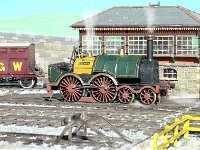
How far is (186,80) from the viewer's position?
21406mm

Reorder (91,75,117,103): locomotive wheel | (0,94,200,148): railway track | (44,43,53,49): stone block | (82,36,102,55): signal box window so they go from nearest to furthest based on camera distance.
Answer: (0,94,200,148): railway track, (91,75,117,103): locomotive wheel, (82,36,102,55): signal box window, (44,43,53,49): stone block

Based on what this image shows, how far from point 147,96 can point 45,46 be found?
17.1 m

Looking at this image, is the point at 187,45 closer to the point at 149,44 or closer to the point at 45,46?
the point at 149,44

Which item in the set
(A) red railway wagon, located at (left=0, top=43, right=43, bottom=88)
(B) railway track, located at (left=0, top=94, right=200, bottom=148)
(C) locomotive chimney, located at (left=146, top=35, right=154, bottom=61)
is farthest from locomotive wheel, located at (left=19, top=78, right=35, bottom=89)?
(C) locomotive chimney, located at (left=146, top=35, right=154, bottom=61)

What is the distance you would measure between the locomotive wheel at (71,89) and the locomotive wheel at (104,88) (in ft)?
2.50

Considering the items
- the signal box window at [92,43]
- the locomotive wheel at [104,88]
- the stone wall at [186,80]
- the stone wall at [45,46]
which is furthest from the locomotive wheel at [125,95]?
the stone wall at [45,46]

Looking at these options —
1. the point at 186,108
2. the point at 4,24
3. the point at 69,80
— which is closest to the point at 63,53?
the point at 69,80

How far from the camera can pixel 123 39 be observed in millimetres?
24125

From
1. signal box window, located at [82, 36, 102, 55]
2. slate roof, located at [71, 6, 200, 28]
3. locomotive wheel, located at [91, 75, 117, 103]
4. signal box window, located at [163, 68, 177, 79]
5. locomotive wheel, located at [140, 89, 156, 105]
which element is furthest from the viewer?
signal box window, located at [82, 36, 102, 55]

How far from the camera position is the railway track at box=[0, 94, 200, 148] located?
1129 cm

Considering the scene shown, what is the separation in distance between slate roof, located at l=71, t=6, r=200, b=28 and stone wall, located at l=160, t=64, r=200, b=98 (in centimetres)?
279

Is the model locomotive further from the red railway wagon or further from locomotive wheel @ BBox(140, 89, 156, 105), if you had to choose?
the red railway wagon

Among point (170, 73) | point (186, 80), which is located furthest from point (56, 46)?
point (186, 80)

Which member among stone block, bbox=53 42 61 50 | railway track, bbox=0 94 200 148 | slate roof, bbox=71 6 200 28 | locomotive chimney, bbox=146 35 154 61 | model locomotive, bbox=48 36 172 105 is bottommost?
railway track, bbox=0 94 200 148
